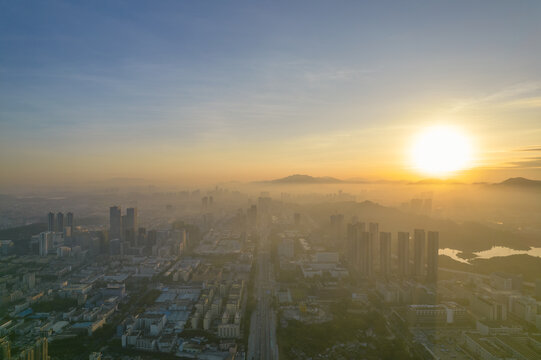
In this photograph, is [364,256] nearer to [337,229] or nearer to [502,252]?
[337,229]

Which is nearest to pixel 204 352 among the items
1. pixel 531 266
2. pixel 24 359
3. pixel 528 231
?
pixel 24 359

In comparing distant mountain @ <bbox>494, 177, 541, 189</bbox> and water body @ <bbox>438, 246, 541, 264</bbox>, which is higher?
distant mountain @ <bbox>494, 177, 541, 189</bbox>

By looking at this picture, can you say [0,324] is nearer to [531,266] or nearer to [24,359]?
[24,359]

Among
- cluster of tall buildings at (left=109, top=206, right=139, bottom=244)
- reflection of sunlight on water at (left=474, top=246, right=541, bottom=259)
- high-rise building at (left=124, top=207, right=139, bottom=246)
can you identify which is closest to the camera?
reflection of sunlight on water at (left=474, top=246, right=541, bottom=259)

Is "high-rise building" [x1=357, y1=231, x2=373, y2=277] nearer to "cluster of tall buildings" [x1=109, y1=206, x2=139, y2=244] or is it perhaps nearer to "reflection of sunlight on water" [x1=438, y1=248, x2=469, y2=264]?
"reflection of sunlight on water" [x1=438, y1=248, x2=469, y2=264]

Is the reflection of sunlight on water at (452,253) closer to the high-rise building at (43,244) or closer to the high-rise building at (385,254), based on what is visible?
the high-rise building at (385,254)

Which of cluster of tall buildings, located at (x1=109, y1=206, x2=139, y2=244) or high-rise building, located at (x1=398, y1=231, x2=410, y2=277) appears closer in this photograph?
high-rise building, located at (x1=398, y1=231, x2=410, y2=277)

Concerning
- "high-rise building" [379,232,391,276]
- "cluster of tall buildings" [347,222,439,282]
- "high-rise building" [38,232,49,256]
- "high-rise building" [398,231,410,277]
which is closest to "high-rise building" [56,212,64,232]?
"high-rise building" [38,232,49,256]

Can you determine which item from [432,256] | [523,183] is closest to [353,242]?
[432,256]
